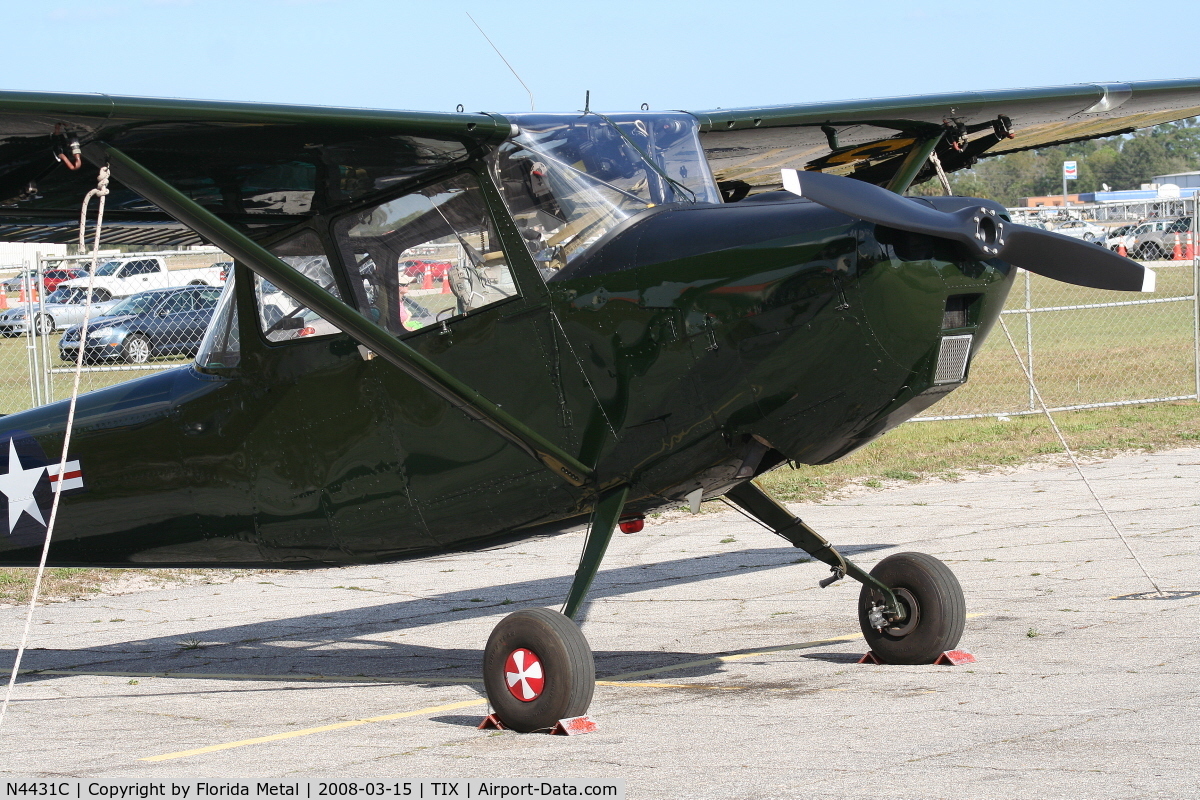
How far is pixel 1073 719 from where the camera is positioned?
17.8 ft

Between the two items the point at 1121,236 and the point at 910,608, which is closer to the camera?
the point at 910,608

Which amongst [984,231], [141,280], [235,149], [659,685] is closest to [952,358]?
[984,231]

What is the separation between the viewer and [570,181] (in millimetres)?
5996

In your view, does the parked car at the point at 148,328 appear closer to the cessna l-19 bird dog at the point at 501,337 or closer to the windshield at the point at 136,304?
the windshield at the point at 136,304

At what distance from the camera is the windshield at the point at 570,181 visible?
597 centimetres

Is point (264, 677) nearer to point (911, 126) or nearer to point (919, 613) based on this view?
point (919, 613)

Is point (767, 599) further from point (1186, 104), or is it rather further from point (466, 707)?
point (1186, 104)

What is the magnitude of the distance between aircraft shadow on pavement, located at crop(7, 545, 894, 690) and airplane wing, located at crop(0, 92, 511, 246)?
2.61 metres

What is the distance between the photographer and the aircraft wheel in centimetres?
566

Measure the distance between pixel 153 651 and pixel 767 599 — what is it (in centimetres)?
402

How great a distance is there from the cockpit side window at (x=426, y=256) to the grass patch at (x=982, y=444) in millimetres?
7087

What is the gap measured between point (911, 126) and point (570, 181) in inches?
121

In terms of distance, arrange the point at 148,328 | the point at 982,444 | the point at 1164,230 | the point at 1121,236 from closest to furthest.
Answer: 1. the point at 982,444
2. the point at 148,328
3. the point at 1164,230
4. the point at 1121,236

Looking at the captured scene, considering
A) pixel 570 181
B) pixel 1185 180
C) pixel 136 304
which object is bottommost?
pixel 570 181
